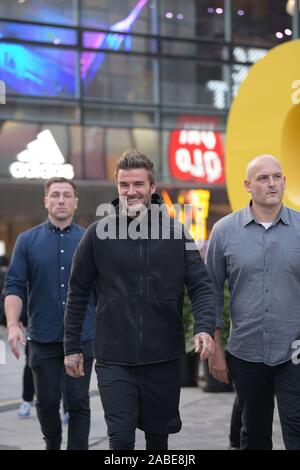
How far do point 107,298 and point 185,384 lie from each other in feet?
17.9

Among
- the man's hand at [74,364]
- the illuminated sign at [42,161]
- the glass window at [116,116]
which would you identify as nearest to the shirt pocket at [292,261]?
the man's hand at [74,364]

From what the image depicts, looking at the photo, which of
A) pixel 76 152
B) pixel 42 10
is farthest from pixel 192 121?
pixel 42 10

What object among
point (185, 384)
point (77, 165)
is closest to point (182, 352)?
point (185, 384)

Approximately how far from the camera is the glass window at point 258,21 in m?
25.9

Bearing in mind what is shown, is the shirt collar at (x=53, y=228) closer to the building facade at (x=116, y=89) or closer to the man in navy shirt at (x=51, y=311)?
the man in navy shirt at (x=51, y=311)

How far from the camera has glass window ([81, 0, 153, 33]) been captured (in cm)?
2397

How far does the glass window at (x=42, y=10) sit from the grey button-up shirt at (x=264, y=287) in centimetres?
1874

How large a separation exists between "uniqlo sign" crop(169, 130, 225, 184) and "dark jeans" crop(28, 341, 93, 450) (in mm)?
19171

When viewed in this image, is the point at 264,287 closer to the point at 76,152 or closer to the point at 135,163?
the point at 135,163

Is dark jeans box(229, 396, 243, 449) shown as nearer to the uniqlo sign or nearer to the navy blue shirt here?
the navy blue shirt

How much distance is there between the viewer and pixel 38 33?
2306cm

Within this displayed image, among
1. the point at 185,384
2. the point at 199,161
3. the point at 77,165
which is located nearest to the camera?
the point at 185,384

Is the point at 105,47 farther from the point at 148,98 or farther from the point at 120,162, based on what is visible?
the point at 120,162

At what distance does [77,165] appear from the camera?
932 inches
